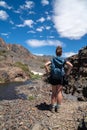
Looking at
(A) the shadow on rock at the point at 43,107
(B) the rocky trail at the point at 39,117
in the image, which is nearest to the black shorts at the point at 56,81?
(B) the rocky trail at the point at 39,117

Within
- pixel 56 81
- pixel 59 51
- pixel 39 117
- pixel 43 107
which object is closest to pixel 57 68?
pixel 56 81

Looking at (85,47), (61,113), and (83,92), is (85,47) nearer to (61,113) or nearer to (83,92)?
(83,92)

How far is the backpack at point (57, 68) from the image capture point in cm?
1347

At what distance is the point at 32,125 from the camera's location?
12617mm

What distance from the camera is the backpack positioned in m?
13.5

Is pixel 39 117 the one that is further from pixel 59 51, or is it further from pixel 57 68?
pixel 59 51

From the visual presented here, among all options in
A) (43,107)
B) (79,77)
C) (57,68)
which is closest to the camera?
(57,68)

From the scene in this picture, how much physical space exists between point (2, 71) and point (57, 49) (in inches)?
1641

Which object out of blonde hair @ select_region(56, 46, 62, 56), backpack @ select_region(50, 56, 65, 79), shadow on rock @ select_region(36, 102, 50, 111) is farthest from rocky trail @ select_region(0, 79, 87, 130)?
blonde hair @ select_region(56, 46, 62, 56)

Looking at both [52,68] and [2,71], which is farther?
[2,71]

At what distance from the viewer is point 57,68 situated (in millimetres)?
13531

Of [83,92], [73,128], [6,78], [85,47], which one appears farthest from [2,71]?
[73,128]

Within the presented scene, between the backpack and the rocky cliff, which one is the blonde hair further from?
the rocky cliff

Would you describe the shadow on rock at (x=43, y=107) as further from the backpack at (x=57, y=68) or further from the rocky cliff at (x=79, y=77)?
the rocky cliff at (x=79, y=77)
